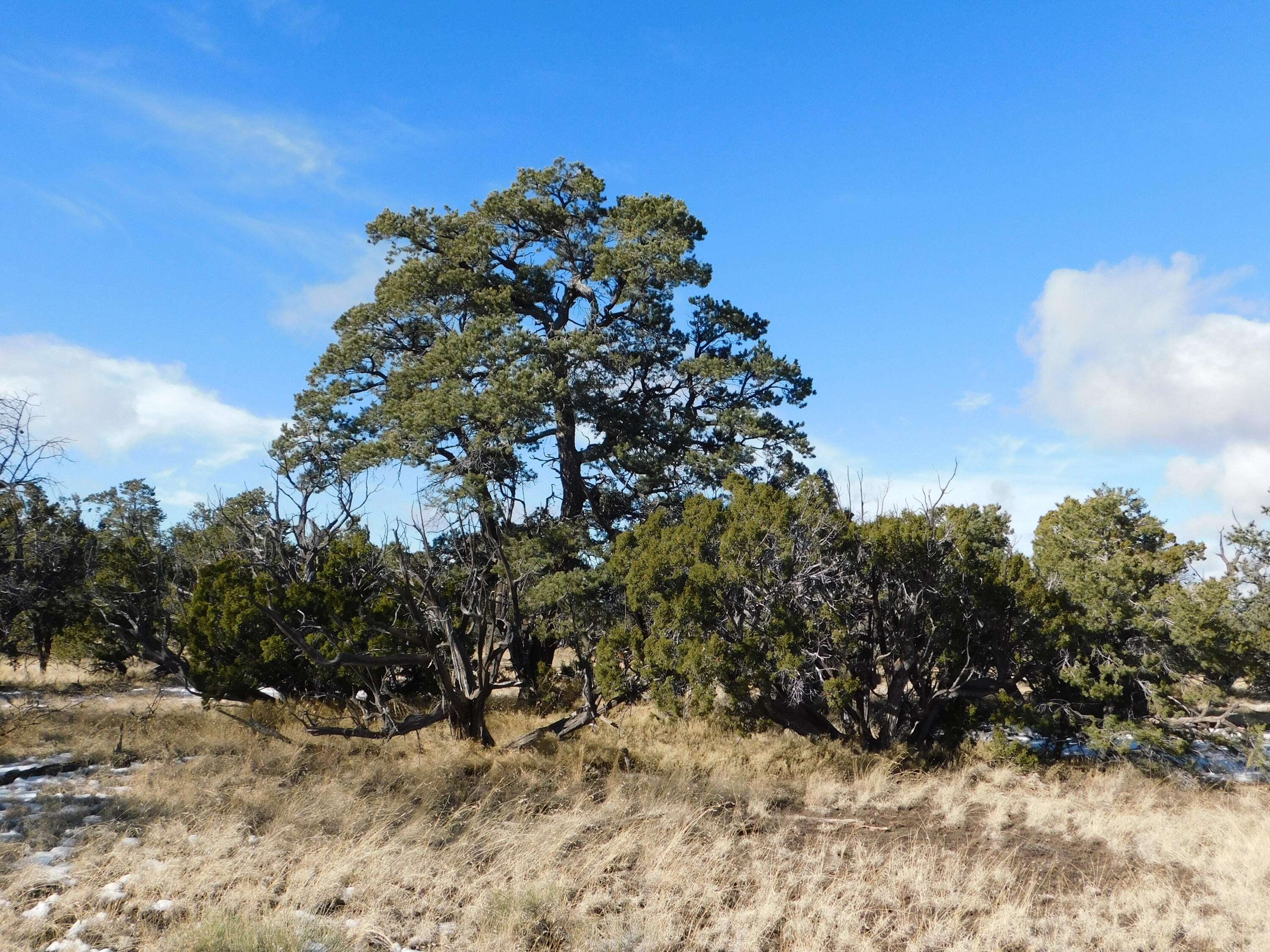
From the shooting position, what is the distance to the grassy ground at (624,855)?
23.1 ft

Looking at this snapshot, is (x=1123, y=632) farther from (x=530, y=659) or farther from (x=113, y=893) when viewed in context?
(x=113, y=893)

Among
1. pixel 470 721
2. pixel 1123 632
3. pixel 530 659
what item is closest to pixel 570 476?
pixel 530 659

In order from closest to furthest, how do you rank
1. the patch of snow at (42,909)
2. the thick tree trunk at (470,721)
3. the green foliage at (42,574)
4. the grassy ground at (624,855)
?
the patch of snow at (42,909) < the grassy ground at (624,855) < the thick tree trunk at (470,721) < the green foliage at (42,574)

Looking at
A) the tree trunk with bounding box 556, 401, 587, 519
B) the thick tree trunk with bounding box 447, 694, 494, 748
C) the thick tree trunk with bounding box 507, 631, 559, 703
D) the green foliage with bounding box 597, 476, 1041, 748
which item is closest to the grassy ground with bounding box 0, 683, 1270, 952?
the thick tree trunk with bounding box 447, 694, 494, 748

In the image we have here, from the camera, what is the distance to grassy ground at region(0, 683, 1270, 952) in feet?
23.1

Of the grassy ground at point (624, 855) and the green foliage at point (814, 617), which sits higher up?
the green foliage at point (814, 617)

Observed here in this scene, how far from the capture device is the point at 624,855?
8883 mm

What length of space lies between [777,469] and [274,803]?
13.2 metres

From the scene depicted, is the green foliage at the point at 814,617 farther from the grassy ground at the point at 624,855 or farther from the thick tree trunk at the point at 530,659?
the thick tree trunk at the point at 530,659

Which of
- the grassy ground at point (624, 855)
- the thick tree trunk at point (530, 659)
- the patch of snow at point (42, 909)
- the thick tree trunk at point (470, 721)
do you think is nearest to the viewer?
the patch of snow at point (42, 909)

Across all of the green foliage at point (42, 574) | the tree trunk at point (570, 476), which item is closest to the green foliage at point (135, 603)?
the green foliage at point (42, 574)

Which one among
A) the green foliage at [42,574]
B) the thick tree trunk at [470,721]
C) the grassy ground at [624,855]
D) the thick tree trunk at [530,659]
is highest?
the green foliage at [42,574]

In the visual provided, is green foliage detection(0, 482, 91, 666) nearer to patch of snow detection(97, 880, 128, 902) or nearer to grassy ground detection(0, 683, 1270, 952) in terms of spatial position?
grassy ground detection(0, 683, 1270, 952)

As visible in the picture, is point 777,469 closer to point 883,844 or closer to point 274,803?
point 883,844
